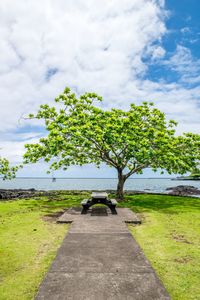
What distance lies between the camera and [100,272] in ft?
19.9

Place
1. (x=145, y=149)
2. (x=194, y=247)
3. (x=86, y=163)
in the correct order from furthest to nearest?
1. (x=86, y=163)
2. (x=145, y=149)
3. (x=194, y=247)

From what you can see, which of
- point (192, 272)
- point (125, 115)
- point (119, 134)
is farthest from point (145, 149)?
point (192, 272)

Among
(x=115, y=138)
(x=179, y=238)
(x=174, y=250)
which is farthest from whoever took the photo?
(x=115, y=138)

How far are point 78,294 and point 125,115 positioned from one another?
17205 mm

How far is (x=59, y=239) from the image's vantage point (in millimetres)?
9438

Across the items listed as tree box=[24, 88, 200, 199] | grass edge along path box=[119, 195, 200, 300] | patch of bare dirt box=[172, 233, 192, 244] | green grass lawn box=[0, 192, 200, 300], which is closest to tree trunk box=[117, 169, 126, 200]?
tree box=[24, 88, 200, 199]

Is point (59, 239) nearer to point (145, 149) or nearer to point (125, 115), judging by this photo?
point (145, 149)

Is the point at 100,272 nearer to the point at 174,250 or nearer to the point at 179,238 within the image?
the point at 174,250

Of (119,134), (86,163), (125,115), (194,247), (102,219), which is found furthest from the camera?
(86,163)

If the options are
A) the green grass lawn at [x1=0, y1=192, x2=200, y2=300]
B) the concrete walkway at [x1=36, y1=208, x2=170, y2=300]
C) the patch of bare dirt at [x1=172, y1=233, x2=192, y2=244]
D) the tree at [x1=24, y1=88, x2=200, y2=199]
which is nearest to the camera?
the concrete walkway at [x1=36, y1=208, x2=170, y2=300]

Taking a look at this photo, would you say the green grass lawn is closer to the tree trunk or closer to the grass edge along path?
the grass edge along path

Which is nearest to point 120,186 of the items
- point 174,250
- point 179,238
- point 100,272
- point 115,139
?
point 115,139

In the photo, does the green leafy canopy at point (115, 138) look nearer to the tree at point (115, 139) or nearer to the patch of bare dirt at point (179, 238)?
the tree at point (115, 139)

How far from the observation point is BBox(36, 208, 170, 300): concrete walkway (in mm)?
5035
